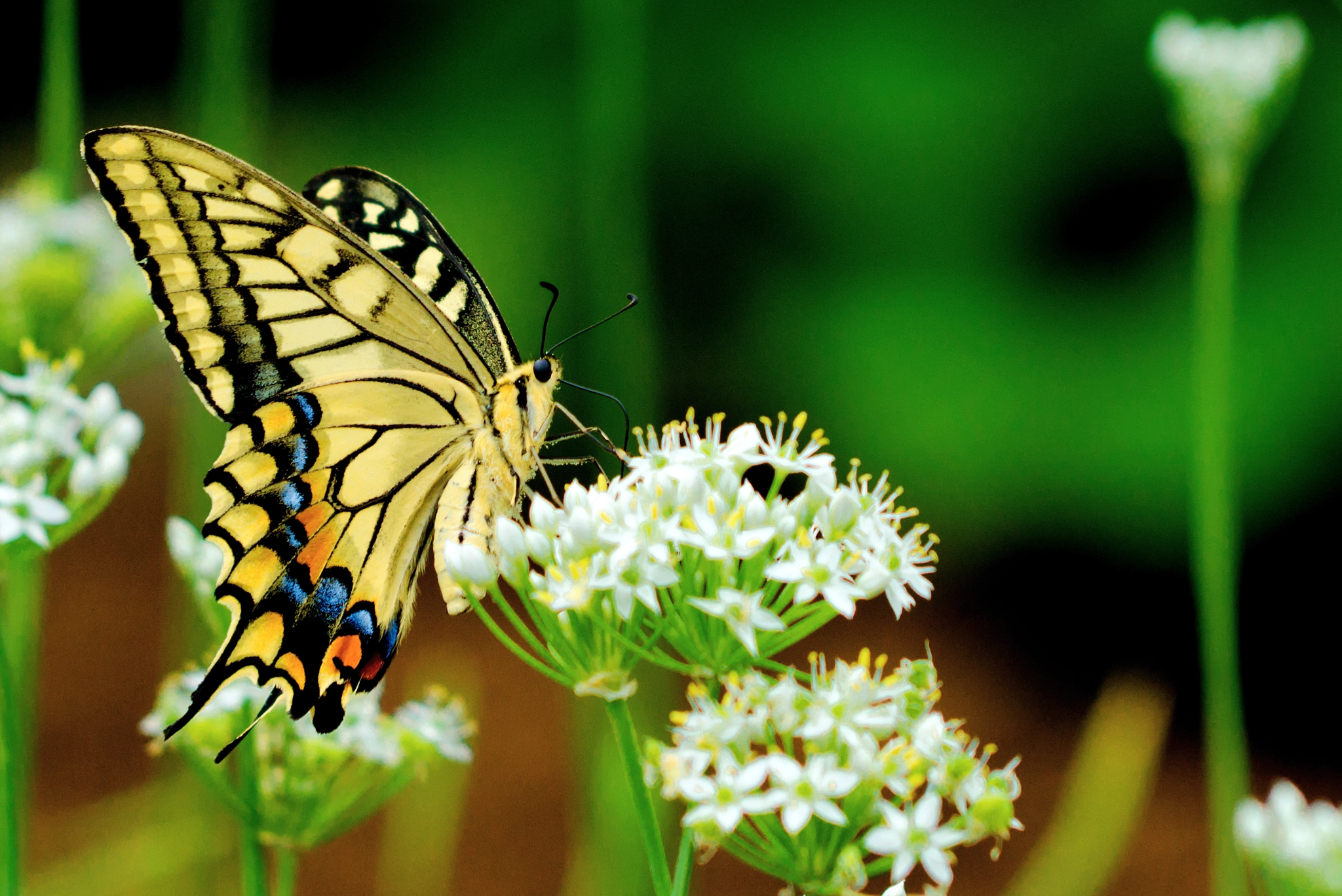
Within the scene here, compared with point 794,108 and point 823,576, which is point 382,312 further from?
point 794,108

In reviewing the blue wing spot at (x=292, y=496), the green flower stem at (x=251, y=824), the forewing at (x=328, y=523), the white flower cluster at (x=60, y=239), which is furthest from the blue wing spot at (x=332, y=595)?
the white flower cluster at (x=60, y=239)

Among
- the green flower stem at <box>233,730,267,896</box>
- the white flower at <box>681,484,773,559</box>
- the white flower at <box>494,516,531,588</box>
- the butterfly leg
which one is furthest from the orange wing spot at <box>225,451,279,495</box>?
the white flower at <box>681,484,773,559</box>

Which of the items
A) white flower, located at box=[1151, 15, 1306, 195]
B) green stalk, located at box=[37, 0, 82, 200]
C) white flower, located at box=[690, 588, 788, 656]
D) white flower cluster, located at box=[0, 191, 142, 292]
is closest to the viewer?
white flower, located at box=[690, 588, 788, 656]

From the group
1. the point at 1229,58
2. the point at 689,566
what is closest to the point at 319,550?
the point at 689,566

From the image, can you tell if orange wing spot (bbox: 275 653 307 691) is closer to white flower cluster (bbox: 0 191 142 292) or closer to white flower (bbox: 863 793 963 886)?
white flower (bbox: 863 793 963 886)

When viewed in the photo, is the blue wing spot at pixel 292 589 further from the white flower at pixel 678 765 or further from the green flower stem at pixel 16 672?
the white flower at pixel 678 765

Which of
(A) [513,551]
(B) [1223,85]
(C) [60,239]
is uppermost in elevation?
(B) [1223,85]

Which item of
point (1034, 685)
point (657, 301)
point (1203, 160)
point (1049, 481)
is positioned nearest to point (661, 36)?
point (657, 301)

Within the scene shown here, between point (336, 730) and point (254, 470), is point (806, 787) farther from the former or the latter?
point (254, 470)
